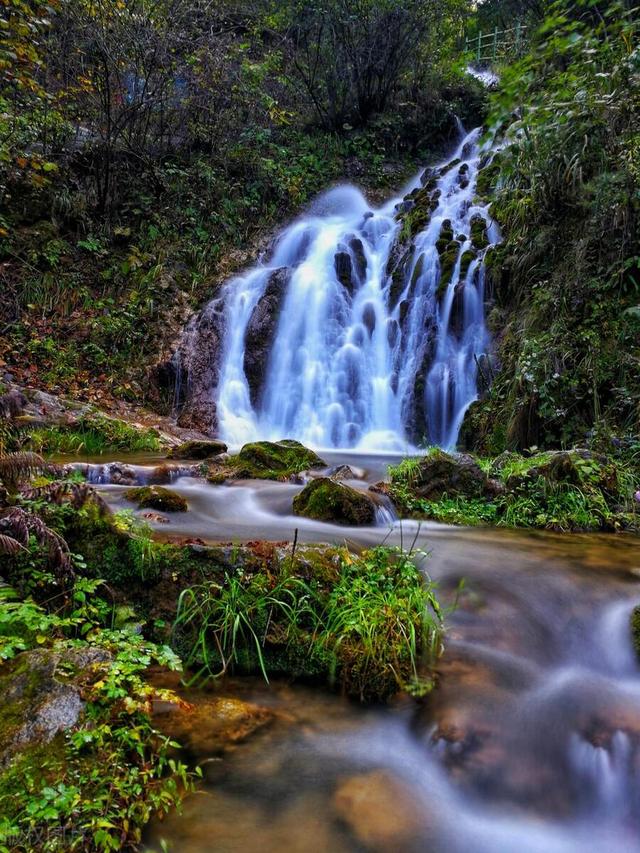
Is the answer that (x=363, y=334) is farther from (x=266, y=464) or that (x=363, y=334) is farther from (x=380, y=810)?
(x=380, y=810)

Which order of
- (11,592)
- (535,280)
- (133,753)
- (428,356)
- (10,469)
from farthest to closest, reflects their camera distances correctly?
(428,356)
(535,280)
(10,469)
(11,592)
(133,753)

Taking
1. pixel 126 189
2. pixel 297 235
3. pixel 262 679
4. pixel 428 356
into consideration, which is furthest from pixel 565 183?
pixel 126 189

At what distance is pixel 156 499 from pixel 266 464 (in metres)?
2.25

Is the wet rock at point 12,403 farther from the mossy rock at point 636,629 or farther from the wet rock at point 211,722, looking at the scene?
A: the mossy rock at point 636,629

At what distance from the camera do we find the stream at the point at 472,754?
2092 mm

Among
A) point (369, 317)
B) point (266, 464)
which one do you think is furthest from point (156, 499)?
point (369, 317)

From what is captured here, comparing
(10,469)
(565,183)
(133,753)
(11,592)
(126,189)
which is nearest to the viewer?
(133,753)

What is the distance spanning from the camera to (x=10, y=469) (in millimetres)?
3344

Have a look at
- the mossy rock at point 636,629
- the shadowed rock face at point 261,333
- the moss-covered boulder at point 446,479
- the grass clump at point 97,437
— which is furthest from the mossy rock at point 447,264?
the mossy rock at point 636,629

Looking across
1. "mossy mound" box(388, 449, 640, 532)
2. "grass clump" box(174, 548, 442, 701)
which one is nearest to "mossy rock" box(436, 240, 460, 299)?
"mossy mound" box(388, 449, 640, 532)

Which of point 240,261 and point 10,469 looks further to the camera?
point 240,261

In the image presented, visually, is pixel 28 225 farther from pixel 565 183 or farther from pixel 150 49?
pixel 565 183

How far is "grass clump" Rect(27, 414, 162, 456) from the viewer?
7969 millimetres

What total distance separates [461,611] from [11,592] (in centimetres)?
266
